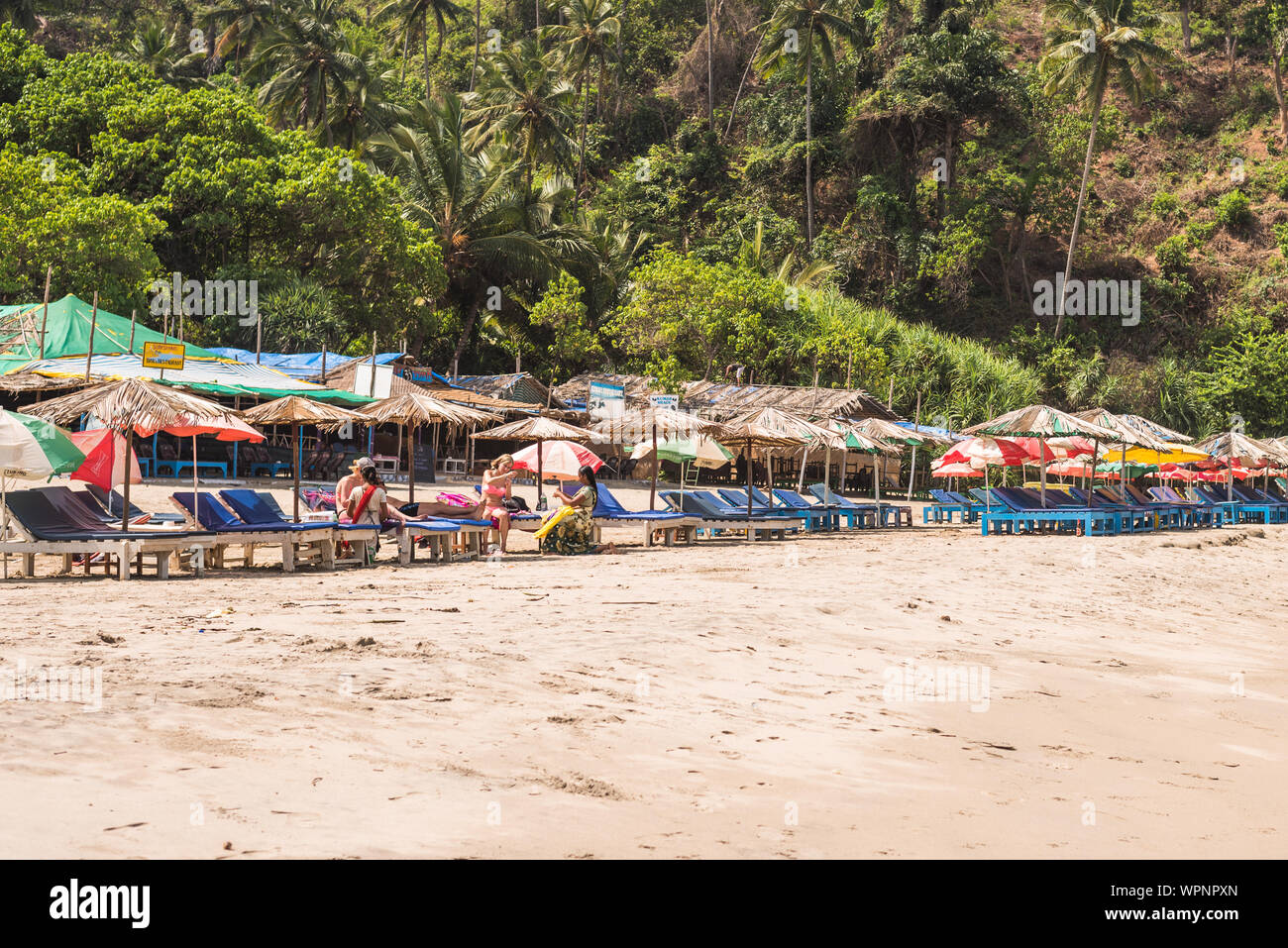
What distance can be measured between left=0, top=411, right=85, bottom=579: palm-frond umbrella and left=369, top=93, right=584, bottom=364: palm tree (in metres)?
29.6

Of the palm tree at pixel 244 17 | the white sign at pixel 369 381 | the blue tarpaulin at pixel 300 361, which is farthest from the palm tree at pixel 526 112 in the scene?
the white sign at pixel 369 381

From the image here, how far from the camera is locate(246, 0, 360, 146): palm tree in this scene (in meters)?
40.6

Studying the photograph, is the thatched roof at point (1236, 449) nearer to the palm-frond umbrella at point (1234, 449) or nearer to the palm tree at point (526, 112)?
the palm-frond umbrella at point (1234, 449)

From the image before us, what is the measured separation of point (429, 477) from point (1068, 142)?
30.8 m

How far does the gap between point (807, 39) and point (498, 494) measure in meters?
Answer: 34.9

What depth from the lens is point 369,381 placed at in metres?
29.3

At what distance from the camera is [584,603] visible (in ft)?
31.2

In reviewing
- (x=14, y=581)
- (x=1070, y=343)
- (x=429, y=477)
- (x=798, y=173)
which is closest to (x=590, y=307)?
(x=798, y=173)

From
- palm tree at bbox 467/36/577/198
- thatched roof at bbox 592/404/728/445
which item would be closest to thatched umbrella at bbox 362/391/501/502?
thatched roof at bbox 592/404/728/445

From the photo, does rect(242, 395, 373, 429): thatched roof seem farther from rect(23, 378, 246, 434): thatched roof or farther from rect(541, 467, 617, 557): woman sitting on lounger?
rect(23, 378, 246, 434): thatched roof

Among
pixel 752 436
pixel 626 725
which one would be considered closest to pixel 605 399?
pixel 752 436

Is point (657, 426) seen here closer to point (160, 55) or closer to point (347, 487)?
point (347, 487)

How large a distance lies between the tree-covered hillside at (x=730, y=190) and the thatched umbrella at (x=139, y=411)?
19.3m

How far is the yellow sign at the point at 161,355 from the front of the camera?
11.7 meters
